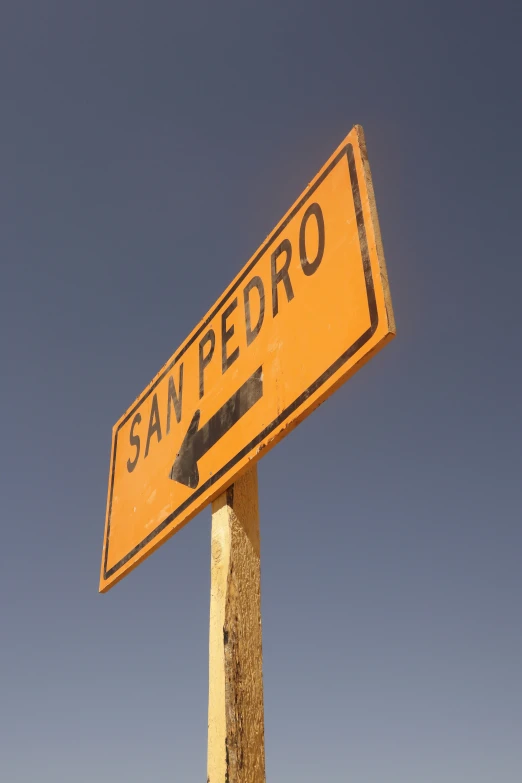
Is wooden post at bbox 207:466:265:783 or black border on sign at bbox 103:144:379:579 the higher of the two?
black border on sign at bbox 103:144:379:579

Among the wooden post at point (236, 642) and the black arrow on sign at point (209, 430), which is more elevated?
the black arrow on sign at point (209, 430)

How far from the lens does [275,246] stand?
2213 millimetres

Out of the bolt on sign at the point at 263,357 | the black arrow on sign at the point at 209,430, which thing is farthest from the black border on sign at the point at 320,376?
the black arrow on sign at the point at 209,430

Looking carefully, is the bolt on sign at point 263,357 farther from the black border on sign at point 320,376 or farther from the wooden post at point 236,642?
the wooden post at point 236,642

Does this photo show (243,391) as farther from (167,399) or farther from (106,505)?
(106,505)

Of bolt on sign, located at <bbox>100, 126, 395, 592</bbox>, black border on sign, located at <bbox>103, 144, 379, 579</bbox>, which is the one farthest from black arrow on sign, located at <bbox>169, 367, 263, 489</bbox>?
black border on sign, located at <bbox>103, 144, 379, 579</bbox>

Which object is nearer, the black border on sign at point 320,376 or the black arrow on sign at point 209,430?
the black border on sign at point 320,376

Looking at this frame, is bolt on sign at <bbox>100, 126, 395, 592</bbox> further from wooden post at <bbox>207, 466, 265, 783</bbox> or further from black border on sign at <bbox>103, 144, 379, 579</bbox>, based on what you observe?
wooden post at <bbox>207, 466, 265, 783</bbox>

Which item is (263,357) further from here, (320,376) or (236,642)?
Result: (236,642)

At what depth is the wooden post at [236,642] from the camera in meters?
1.61

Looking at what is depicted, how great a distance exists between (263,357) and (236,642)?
87cm

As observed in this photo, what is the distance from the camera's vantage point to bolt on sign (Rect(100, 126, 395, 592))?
169 centimetres

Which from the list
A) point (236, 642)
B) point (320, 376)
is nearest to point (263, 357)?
point (320, 376)

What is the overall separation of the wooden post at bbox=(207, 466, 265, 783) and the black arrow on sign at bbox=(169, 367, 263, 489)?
0.58 ft
